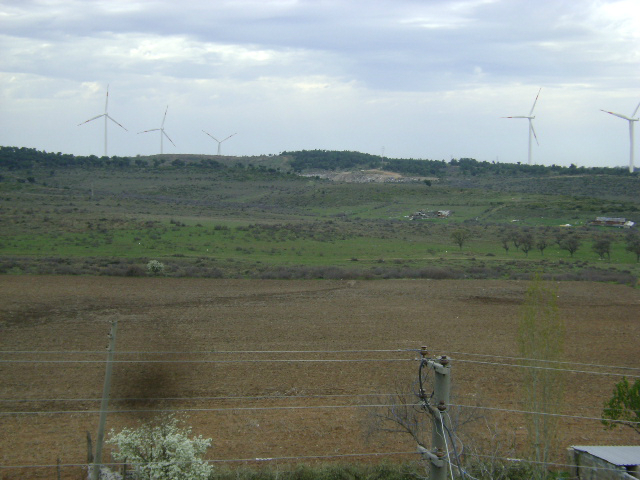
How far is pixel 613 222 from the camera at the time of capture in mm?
66312

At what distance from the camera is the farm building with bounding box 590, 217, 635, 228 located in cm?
6562

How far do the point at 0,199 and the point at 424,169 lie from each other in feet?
349

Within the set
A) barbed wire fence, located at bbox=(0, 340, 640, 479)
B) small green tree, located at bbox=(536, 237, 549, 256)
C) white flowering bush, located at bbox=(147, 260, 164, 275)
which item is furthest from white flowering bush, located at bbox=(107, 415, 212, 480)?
small green tree, located at bbox=(536, 237, 549, 256)

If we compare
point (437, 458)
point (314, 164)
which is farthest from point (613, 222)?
point (314, 164)

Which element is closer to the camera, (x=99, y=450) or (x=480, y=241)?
(x=99, y=450)

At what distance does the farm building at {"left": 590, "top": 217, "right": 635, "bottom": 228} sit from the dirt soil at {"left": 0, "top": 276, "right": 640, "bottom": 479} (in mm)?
32740

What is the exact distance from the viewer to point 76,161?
126 meters

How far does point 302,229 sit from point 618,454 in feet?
154

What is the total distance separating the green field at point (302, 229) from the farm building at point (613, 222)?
1.90 metres

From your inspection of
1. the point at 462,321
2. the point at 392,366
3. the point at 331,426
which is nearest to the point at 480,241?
the point at 462,321

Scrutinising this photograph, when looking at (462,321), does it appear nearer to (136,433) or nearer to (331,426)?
(331,426)

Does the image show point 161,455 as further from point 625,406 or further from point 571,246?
point 571,246

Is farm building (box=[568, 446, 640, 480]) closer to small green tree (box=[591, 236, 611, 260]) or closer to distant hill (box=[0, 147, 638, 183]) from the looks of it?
small green tree (box=[591, 236, 611, 260])

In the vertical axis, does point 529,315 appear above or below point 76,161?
below
